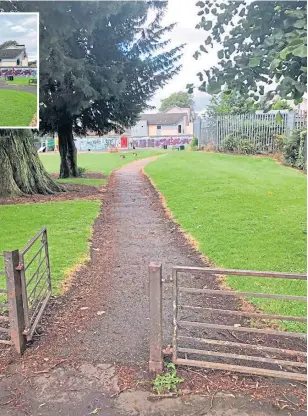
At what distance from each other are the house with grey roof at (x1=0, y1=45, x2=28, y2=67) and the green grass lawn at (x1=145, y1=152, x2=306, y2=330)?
13.8ft

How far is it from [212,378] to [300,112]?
1882cm

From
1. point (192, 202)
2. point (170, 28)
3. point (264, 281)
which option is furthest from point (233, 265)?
point (170, 28)

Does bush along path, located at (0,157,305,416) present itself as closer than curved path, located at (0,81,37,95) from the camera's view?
Yes

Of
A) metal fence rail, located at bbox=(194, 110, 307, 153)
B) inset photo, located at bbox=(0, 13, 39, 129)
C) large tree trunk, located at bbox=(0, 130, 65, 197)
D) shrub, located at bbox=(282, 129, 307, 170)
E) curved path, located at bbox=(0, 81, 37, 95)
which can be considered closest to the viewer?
inset photo, located at bbox=(0, 13, 39, 129)

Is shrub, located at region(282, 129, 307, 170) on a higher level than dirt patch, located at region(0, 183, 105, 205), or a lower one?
higher

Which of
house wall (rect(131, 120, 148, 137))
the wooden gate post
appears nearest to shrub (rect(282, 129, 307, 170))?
the wooden gate post

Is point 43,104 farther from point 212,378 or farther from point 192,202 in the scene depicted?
point 212,378

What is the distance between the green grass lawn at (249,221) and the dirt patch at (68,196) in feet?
7.61

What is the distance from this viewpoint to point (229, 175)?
14.0m

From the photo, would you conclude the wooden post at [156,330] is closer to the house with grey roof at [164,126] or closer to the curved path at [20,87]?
the curved path at [20,87]

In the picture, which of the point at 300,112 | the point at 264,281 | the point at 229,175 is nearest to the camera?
the point at 264,281

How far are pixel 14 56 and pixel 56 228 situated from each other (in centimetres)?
326

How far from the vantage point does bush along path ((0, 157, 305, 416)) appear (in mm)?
2734

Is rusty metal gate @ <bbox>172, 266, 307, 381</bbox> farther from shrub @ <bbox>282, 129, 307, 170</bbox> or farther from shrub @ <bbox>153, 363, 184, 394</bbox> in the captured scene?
shrub @ <bbox>282, 129, 307, 170</bbox>
